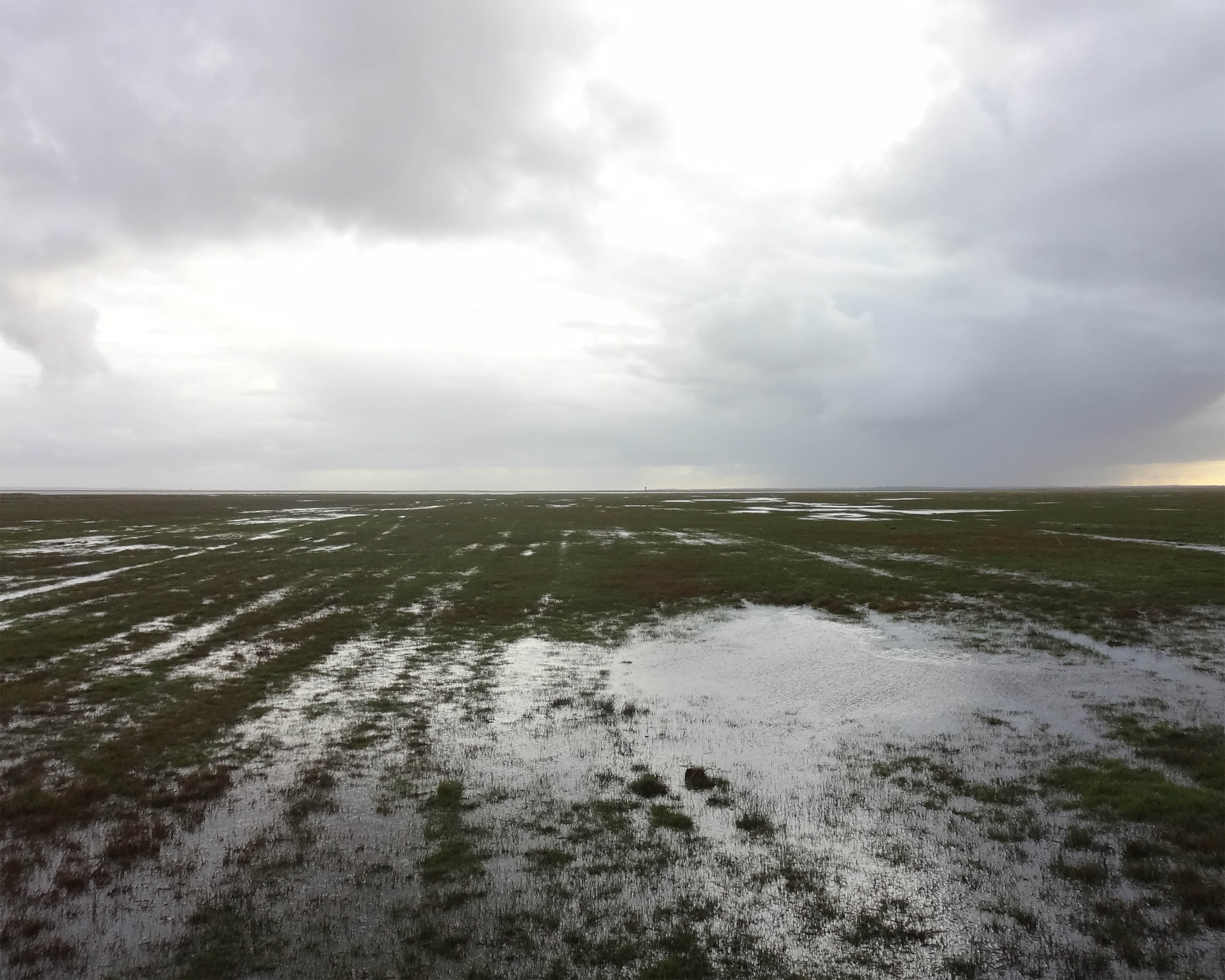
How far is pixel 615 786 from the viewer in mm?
11414

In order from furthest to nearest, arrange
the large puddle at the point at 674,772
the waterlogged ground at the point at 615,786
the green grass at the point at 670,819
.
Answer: the green grass at the point at 670,819, the large puddle at the point at 674,772, the waterlogged ground at the point at 615,786

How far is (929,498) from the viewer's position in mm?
167125

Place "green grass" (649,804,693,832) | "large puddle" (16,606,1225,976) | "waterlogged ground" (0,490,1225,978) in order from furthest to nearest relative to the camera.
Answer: "green grass" (649,804,693,832) → "large puddle" (16,606,1225,976) → "waterlogged ground" (0,490,1225,978)

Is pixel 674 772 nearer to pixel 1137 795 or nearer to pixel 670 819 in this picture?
pixel 670 819

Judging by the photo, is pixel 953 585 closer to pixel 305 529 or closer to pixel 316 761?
pixel 316 761

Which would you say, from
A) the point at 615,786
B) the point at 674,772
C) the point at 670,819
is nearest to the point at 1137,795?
the point at 674,772

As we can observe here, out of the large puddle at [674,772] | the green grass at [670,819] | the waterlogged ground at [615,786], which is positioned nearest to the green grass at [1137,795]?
the waterlogged ground at [615,786]

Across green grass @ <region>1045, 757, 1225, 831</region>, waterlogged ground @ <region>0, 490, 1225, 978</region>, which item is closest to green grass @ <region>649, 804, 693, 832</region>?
waterlogged ground @ <region>0, 490, 1225, 978</region>

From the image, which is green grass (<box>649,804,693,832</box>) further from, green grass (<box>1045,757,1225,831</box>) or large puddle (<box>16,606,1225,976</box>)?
green grass (<box>1045,757,1225,831</box>)

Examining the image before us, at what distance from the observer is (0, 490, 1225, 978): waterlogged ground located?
7.34m

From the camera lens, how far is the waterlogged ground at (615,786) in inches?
289

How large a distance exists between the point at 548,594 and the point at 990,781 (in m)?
21.7

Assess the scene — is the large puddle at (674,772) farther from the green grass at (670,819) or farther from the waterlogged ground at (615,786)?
the green grass at (670,819)

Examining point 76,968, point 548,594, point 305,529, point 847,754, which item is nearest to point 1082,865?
point 847,754
